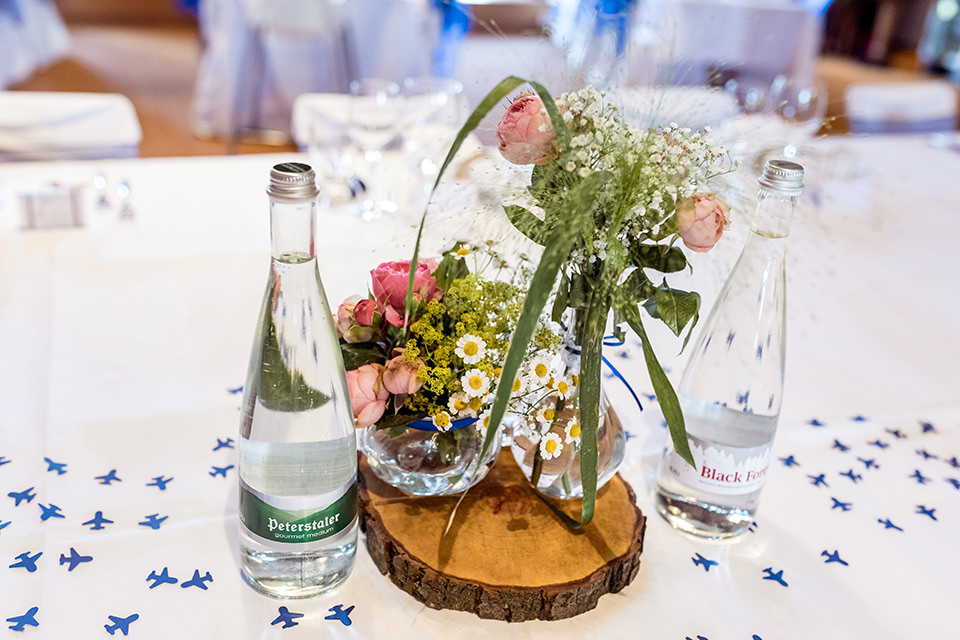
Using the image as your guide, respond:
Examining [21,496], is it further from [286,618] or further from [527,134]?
[527,134]

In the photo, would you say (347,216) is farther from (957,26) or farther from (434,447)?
(957,26)

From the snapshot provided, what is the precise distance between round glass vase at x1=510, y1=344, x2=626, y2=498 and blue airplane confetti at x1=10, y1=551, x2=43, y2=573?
0.43 meters

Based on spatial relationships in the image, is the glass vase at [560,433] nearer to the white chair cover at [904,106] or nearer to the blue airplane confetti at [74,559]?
the blue airplane confetti at [74,559]

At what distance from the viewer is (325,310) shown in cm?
64

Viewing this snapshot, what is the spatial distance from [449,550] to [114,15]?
632cm

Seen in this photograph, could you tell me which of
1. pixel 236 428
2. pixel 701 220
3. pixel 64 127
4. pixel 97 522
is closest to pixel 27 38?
pixel 64 127

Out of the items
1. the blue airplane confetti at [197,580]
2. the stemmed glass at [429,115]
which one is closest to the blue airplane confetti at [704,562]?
the blue airplane confetti at [197,580]

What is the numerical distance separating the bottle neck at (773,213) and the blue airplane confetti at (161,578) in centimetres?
59

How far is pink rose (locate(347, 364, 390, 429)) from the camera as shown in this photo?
2.14ft

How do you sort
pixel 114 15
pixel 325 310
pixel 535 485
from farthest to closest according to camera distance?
1. pixel 114 15
2. pixel 535 485
3. pixel 325 310

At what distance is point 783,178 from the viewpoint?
2.12 ft

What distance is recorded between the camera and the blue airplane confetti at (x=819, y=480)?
90cm

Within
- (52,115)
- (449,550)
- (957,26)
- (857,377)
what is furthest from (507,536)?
(957,26)

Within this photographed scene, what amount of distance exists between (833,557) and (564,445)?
1.00 feet
